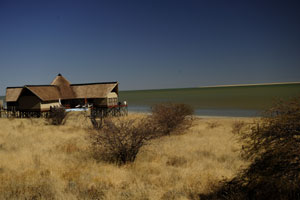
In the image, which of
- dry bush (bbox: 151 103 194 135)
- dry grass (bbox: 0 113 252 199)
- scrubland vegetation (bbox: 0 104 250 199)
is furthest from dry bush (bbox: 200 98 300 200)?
dry bush (bbox: 151 103 194 135)

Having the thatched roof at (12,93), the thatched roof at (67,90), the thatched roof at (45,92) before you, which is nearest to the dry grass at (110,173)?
the thatched roof at (45,92)

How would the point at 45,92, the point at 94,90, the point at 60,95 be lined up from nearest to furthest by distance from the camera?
the point at 45,92
the point at 60,95
the point at 94,90

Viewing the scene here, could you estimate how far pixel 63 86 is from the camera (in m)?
37.2

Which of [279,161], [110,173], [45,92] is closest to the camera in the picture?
[279,161]

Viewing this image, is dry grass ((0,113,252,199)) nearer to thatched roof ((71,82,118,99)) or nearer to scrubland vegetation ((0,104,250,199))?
scrubland vegetation ((0,104,250,199))

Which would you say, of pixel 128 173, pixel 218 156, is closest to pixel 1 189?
pixel 128 173

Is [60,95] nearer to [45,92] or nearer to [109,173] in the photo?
[45,92]

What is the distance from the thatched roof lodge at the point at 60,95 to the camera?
104 feet

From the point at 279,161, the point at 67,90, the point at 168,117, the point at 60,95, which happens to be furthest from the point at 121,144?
the point at 67,90

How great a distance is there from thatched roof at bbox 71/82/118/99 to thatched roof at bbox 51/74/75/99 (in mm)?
796

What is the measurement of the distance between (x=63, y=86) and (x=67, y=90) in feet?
3.04

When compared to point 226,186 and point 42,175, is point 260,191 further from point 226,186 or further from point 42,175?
point 42,175

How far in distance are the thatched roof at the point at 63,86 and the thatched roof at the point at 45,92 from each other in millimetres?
941

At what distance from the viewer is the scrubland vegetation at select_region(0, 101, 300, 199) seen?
14.1 ft
